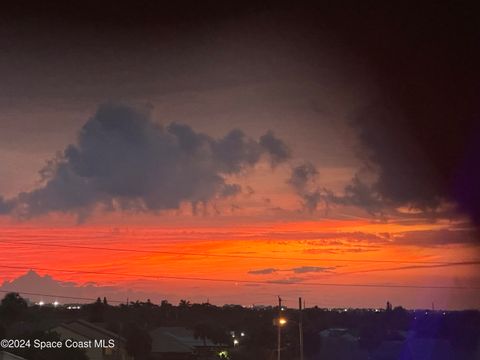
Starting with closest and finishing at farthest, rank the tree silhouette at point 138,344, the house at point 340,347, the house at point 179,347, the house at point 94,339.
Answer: the house at point 94,339
the tree silhouette at point 138,344
the house at point 179,347
the house at point 340,347

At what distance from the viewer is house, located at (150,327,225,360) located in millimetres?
47409

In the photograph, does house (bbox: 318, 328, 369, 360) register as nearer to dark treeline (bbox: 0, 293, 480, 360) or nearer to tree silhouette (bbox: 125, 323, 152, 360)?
dark treeline (bbox: 0, 293, 480, 360)

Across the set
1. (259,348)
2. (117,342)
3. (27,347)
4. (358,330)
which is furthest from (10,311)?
(358,330)

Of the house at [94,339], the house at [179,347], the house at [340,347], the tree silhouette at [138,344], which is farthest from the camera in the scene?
the house at [340,347]

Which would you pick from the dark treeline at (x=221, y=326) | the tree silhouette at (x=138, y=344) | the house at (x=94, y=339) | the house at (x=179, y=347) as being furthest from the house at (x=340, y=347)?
the house at (x=94, y=339)

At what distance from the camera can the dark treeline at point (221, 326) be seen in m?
41.9

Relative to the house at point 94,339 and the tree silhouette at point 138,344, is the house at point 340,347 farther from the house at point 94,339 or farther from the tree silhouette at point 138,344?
the house at point 94,339

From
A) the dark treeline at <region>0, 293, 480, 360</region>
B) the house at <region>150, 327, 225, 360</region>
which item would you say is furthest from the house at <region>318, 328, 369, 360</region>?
the house at <region>150, 327, 225, 360</region>

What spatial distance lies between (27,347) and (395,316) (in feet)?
273

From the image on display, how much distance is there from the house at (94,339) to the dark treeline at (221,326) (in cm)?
86

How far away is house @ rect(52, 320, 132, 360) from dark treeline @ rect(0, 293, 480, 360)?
862 millimetres

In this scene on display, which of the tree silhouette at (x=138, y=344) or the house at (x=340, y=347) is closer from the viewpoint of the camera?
the tree silhouette at (x=138, y=344)

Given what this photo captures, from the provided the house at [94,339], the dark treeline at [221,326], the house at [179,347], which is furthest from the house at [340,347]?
the house at [94,339]

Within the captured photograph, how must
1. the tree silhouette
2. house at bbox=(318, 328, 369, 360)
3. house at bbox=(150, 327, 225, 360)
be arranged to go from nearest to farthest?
the tree silhouette, house at bbox=(150, 327, 225, 360), house at bbox=(318, 328, 369, 360)
